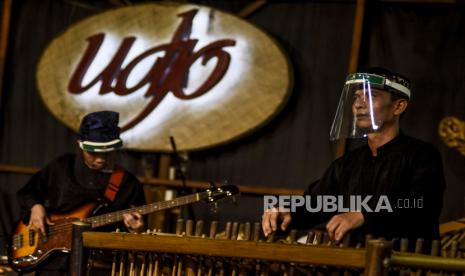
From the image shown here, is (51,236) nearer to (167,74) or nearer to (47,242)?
(47,242)

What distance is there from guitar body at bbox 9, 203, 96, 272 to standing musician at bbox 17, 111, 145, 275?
0.04 m

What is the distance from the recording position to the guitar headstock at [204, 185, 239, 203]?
588 cm

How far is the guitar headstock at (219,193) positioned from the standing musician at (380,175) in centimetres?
91

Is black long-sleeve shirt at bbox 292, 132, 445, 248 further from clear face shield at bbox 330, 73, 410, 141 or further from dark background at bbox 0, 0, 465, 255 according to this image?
dark background at bbox 0, 0, 465, 255

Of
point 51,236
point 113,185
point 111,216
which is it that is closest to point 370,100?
point 111,216

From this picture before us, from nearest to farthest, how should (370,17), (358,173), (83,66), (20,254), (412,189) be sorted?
(412,189)
(358,173)
(20,254)
(370,17)
(83,66)

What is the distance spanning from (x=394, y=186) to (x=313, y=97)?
11.2 ft

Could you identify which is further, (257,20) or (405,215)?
(257,20)

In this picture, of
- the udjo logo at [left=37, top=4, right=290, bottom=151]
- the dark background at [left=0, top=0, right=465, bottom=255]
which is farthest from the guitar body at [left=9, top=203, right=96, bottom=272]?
the dark background at [left=0, top=0, right=465, bottom=255]

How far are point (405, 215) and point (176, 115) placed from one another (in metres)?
4.08

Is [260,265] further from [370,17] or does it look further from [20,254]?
[370,17]

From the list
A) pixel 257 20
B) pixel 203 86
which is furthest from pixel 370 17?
pixel 203 86

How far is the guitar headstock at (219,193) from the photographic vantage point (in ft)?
19.3

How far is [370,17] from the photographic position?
8.03 metres
